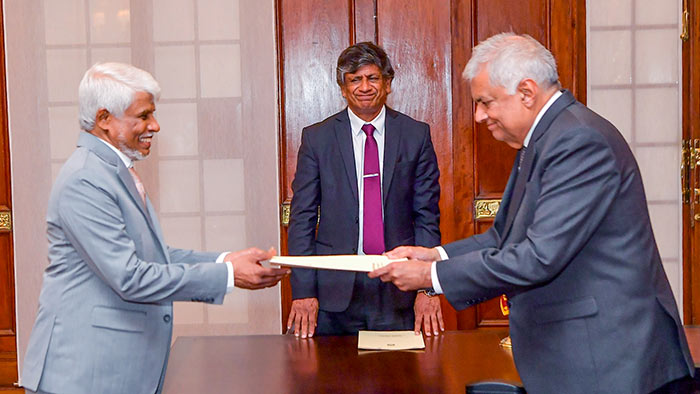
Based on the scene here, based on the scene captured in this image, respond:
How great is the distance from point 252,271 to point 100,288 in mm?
466

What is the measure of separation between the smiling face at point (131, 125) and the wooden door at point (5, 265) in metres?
2.77

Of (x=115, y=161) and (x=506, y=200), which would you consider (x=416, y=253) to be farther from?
(x=115, y=161)

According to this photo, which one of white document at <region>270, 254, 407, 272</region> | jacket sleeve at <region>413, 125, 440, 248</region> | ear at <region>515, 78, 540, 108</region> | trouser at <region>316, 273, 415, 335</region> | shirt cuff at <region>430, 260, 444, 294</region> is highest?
ear at <region>515, 78, 540, 108</region>

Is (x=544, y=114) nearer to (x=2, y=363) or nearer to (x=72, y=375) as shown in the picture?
(x=72, y=375)

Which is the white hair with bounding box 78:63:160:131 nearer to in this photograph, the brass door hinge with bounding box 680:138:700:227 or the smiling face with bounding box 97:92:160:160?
the smiling face with bounding box 97:92:160:160

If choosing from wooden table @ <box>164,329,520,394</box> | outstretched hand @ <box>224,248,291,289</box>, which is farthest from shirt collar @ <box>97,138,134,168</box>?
wooden table @ <box>164,329,520,394</box>

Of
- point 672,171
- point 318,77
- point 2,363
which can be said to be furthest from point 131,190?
point 672,171

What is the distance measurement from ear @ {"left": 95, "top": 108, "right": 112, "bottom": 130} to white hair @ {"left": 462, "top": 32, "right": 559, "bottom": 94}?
112 cm

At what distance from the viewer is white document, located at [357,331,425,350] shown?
8.84 ft

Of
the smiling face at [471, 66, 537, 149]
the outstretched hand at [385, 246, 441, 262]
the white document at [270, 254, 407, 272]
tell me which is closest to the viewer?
the smiling face at [471, 66, 537, 149]

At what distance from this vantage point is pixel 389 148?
3674 millimetres

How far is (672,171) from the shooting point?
5.08 m

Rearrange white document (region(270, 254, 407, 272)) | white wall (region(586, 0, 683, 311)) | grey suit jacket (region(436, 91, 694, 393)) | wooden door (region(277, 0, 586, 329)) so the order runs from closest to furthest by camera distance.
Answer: grey suit jacket (region(436, 91, 694, 393)) → white document (region(270, 254, 407, 272)) → wooden door (region(277, 0, 586, 329)) → white wall (region(586, 0, 683, 311))

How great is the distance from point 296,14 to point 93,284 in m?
2.91
